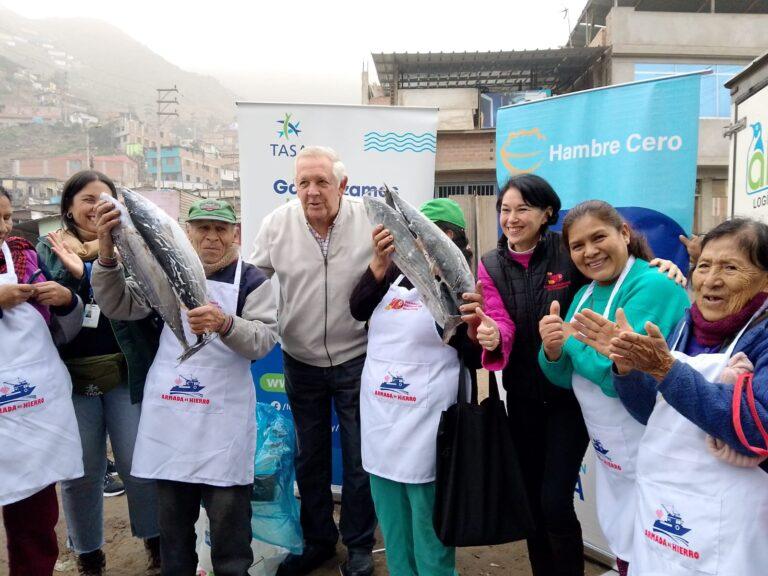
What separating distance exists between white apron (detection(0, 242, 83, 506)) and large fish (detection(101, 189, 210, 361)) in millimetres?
591

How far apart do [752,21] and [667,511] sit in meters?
19.3

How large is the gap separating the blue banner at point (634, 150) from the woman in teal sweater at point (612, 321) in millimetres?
984

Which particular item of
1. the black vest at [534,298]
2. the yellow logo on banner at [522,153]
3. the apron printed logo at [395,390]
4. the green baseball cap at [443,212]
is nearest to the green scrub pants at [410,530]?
the apron printed logo at [395,390]

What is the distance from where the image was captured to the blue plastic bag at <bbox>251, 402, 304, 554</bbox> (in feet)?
9.44

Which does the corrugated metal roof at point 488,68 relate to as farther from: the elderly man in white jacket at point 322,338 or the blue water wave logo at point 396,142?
the elderly man in white jacket at point 322,338

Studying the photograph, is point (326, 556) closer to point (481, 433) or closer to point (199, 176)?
point (481, 433)

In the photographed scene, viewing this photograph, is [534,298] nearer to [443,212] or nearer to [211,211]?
[443,212]

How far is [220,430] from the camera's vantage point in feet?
7.89

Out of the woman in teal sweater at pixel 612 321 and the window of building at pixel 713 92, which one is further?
the window of building at pixel 713 92

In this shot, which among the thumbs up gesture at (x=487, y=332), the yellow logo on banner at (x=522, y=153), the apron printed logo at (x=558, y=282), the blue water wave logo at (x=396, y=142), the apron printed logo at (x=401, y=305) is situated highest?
the blue water wave logo at (x=396, y=142)

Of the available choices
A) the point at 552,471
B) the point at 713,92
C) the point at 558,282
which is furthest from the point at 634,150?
the point at 713,92

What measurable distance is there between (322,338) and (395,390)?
636mm

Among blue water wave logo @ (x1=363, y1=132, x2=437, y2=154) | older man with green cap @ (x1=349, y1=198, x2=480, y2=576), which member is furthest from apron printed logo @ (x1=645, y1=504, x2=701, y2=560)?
blue water wave logo @ (x1=363, y1=132, x2=437, y2=154)

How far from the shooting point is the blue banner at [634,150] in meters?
2.97
